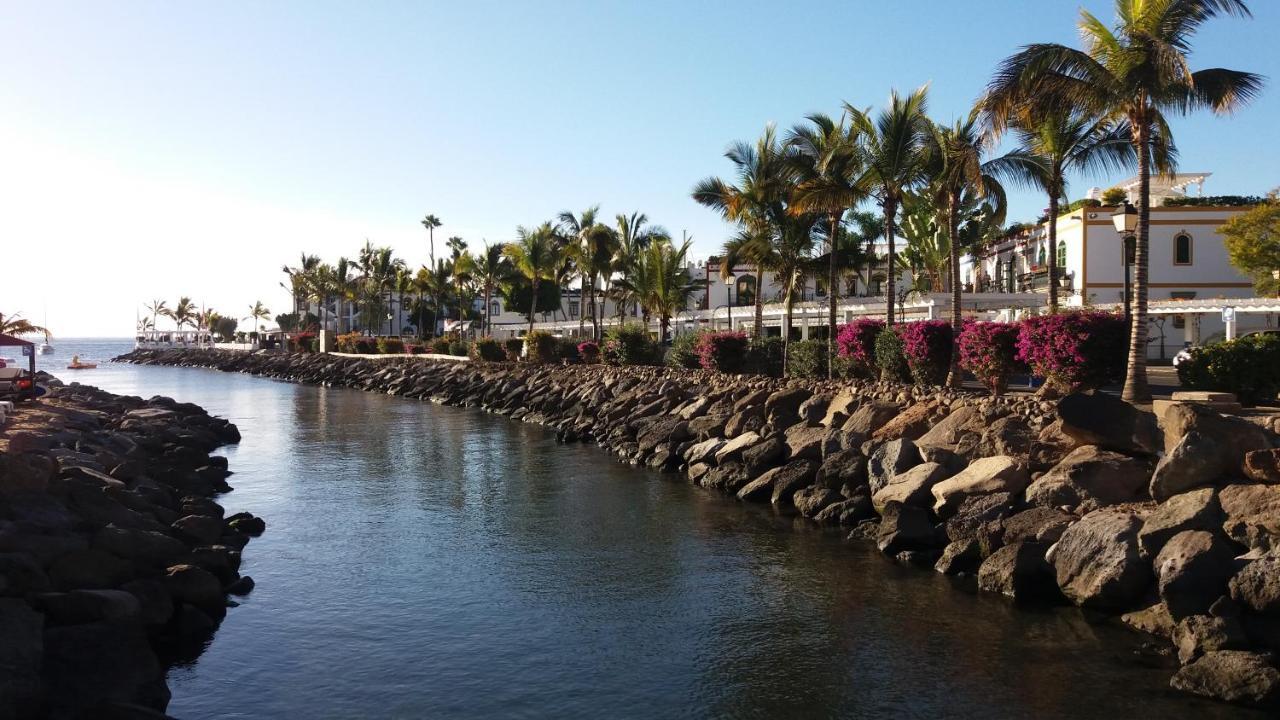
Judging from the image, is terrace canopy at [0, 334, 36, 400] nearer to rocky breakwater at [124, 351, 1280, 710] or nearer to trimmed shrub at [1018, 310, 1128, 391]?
rocky breakwater at [124, 351, 1280, 710]

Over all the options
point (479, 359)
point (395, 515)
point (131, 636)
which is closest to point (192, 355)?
point (479, 359)

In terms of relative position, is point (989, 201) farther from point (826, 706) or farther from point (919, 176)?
point (826, 706)

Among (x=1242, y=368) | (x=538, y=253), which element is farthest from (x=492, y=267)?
(x=1242, y=368)

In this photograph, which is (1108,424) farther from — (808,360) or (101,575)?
(101,575)

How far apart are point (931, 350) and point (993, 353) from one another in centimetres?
228

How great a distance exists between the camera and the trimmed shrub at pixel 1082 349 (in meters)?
18.7

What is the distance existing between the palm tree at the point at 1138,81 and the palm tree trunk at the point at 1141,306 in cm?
2

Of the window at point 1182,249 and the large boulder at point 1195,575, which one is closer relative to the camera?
the large boulder at point 1195,575

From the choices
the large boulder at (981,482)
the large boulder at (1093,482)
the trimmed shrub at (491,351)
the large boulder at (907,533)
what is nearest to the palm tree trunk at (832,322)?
the large boulder at (981,482)

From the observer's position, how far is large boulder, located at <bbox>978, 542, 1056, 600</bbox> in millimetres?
13477

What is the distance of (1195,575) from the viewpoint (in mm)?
11430

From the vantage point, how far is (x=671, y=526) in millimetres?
18828

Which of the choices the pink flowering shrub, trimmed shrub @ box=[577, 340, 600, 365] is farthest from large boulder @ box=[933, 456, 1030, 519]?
trimmed shrub @ box=[577, 340, 600, 365]

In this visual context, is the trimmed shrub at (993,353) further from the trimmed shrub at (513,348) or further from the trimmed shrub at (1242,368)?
the trimmed shrub at (513,348)
